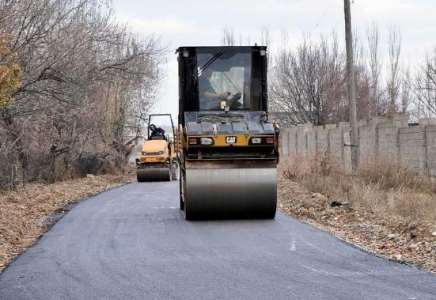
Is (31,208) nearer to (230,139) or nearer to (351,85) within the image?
(230,139)

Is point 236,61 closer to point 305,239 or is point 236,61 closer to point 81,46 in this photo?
point 305,239

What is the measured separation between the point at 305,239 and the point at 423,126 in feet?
33.1

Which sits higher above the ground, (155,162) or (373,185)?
(155,162)

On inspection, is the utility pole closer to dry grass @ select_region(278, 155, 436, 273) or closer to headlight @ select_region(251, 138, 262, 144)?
dry grass @ select_region(278, 155, 436, 273)

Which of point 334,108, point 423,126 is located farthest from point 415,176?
point 334,108

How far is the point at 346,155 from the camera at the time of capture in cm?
2731

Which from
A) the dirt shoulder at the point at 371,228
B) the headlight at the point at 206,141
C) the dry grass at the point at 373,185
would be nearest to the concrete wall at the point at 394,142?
the dry grass at the point at 373,185

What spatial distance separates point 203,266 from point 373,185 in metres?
11.4

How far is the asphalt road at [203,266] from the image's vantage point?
758 cm

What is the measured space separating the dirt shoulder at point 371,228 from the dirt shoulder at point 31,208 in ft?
17.6

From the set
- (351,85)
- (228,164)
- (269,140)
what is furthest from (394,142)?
(228,164)

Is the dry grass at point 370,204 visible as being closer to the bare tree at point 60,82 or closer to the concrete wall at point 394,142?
the concrete wall at point 394,142

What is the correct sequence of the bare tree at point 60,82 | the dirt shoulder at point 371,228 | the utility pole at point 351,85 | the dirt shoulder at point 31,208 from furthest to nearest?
the utility pole at point 351,85
the bare tree at point 60,82
the dirt shoulder at point 31,208
the dirt shoulder at point 371,228

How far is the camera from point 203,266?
9.13m
